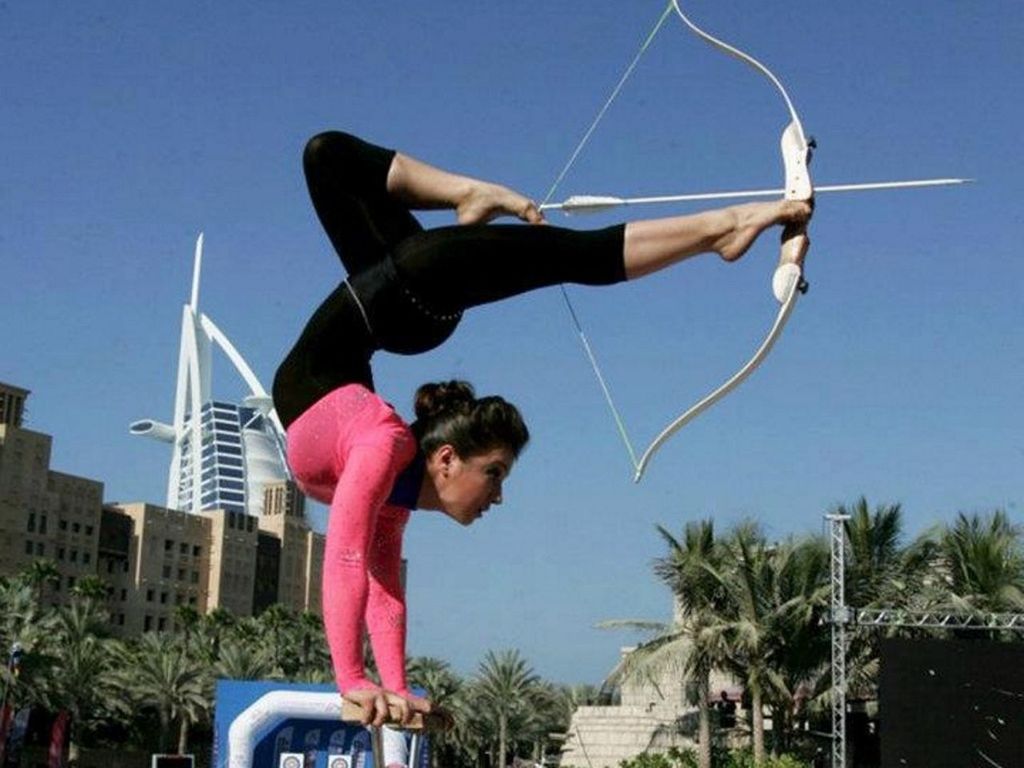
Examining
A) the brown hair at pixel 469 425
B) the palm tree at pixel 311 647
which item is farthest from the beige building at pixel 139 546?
the brown hair at pixel 469 425

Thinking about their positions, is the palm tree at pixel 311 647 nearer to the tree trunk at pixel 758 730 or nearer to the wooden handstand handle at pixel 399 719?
the tree trunk at pixel 758 730

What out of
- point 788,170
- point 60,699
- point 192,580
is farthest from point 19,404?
point 788,170

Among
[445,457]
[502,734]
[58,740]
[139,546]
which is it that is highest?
[139,546]

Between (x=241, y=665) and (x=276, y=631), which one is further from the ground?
(x=276, y=631)

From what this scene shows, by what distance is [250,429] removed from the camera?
16225cm

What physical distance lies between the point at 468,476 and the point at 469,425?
0.16 m

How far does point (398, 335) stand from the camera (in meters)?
4.42

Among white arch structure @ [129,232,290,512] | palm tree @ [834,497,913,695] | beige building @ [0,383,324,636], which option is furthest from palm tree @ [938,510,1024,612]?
white arch structure @ [129,232,290,512]

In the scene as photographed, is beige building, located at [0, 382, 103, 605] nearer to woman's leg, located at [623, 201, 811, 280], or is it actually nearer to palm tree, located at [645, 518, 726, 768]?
palm tree, located at [645, 518, 726, 768]

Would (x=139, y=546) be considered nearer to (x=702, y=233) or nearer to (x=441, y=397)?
(x=441, y=397)

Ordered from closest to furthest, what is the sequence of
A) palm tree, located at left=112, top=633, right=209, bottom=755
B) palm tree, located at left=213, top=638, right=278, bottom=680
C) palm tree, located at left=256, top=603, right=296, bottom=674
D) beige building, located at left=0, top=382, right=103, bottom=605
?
palm tree, located at left=112, top=633, right=209, bottom=755
palm tree, located at left=213, top=638, right=278, bottom=680
palm tree, located at left=256, top=603, right=296, bottom=674
beige building, located at left=0, top=382, right=103, bottom=605

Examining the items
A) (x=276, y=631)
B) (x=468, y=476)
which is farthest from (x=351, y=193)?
(x=276, y=631)

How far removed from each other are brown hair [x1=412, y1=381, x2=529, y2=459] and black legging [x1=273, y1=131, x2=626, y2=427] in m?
0.20

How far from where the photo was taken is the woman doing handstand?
4.15 meters
